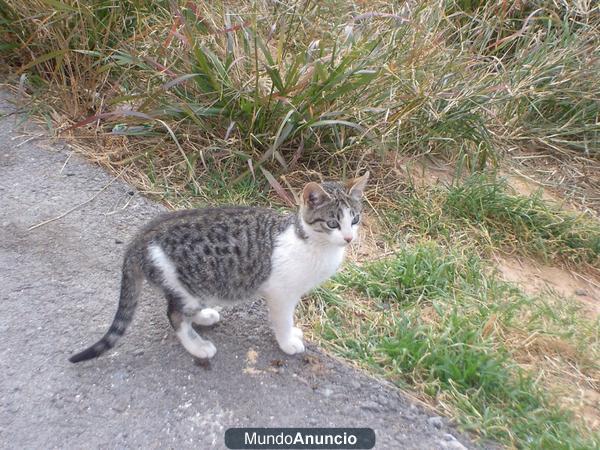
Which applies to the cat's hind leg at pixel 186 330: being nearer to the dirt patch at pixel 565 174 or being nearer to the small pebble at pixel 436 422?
the small pebble at pixel 436 422

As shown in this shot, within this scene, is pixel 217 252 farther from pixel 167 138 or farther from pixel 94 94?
pixel 94 94

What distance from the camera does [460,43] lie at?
13.8 feet

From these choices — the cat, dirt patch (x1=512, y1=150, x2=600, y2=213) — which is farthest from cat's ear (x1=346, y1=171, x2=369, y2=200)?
dirt patch (x1=512, y1=150, x2=600, y2=213)

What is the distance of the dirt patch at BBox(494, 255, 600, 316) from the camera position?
124 inches

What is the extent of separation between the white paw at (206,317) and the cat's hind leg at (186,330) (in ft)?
0.33

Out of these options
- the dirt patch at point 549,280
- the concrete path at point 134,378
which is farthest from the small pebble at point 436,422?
the dirt patch at point 549,280

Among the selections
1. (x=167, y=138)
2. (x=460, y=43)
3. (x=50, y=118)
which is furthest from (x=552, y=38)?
(x=50, y=118)

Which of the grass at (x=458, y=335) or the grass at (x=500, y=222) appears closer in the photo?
the grass at (x=458, y=335)

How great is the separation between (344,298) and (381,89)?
156 centimetres

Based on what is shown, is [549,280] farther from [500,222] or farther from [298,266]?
[298,266]

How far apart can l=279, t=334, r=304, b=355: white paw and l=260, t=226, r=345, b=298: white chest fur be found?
0.76 feet

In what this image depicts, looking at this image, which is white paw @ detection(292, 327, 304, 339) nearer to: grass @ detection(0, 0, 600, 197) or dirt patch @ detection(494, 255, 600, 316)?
grass @ detection(0, 0, 600, 197)

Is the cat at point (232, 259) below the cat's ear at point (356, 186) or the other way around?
below

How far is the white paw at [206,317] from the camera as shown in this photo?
8.32ft
